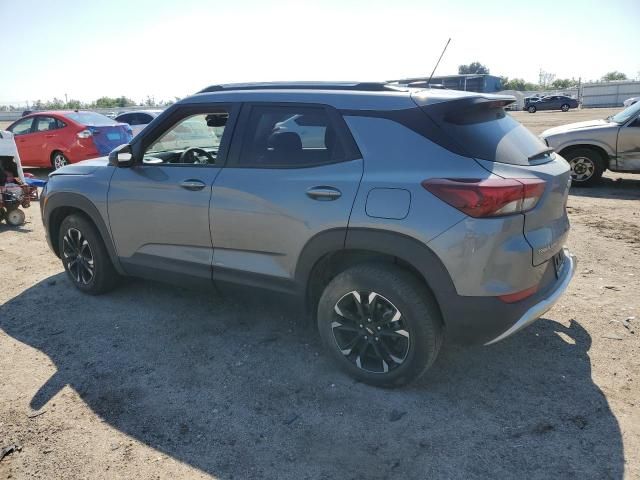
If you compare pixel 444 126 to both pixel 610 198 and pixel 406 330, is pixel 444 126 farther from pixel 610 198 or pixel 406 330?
pixel 610 198

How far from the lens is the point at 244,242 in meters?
3.39

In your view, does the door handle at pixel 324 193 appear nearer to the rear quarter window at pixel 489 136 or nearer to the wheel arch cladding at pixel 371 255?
the wheel arch cladding at pixel 371 255

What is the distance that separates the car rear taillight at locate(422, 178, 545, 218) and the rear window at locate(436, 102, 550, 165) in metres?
0.22

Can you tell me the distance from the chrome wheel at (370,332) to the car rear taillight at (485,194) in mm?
709

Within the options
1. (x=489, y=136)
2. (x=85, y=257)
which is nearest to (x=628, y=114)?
(x=489, y=136)

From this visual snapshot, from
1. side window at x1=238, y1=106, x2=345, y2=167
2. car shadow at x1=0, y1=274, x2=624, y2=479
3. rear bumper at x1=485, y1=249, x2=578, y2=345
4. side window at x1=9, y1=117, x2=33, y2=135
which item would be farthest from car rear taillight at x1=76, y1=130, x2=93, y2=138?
rear bumper at x1=485, y1=249, x2=578, y2=345

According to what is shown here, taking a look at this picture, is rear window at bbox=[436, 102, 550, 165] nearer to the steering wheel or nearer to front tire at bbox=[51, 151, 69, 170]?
the steering wheel

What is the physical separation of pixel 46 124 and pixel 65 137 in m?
0.86

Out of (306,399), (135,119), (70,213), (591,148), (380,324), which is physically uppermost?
(135,119)

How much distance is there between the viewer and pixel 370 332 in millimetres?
3031

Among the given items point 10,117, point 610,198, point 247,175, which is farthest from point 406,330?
point 10,117

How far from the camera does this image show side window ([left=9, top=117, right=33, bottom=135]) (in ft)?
38.3

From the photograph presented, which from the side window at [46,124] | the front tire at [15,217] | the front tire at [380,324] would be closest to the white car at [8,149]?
the front tire at [15,217]

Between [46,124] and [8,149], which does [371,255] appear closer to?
[8,149]
